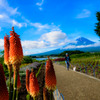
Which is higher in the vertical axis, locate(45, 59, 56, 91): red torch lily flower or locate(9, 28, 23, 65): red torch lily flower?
locate(9, 28, 23, 65): red torch lily flower

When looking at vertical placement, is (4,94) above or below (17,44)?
below

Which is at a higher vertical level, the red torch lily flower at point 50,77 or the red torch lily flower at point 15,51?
the red torch lily flower at point 15,51

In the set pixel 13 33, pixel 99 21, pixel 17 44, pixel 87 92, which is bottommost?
pixel 87 92

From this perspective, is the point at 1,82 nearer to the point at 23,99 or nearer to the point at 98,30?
the point at 23,99

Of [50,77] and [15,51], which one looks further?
[50,77]

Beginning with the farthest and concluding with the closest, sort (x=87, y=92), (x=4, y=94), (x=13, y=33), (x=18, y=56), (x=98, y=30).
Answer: (x=98, y=30) < (x=87, y=92) < (x=13, y=33) < (x=18, y=56) < (x=4, y=94)

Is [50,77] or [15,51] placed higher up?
[15,51]

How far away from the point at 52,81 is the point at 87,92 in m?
4.74

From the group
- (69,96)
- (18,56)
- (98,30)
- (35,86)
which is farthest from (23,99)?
(98,30)

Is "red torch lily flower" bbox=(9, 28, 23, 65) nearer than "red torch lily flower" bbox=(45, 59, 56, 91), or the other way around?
"red torch lily flower" bbox=(9, 28, 23, 65)

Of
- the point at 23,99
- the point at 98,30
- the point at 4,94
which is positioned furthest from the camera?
the point at 98,30

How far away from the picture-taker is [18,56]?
981 millimetres

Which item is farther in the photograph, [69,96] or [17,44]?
[69,96]

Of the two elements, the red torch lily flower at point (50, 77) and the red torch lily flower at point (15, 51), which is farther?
the red torch lily flower at point (50, 77)
